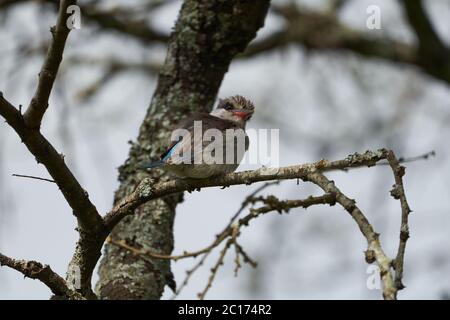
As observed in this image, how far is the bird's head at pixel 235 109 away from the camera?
4.69 metres

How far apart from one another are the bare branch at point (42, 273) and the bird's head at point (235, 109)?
1591mm

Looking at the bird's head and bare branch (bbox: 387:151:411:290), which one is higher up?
the bird's head

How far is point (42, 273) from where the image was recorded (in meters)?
3.25

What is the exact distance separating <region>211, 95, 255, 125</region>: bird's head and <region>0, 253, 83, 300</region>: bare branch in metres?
1.59

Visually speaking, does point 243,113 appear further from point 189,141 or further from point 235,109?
point 189,141

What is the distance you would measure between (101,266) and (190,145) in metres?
0.95

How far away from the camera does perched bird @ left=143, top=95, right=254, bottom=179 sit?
3848 mm

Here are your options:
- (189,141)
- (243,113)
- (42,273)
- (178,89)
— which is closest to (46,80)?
(42,273)

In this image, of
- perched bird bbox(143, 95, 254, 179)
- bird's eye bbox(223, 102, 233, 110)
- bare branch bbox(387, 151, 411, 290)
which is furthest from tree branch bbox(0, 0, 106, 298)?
bird's eye bbox(223, 102, 233, 110)

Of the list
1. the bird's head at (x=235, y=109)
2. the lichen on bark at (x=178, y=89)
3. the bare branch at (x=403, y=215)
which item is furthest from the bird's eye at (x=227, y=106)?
the bare branch at (x=403, y=215)

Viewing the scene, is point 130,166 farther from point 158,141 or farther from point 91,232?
point 91,232

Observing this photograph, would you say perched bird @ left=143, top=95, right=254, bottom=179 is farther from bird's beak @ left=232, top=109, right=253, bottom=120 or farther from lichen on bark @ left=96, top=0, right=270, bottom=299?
lichen on bark @ left=96, top=0, right=270, bottom=299
